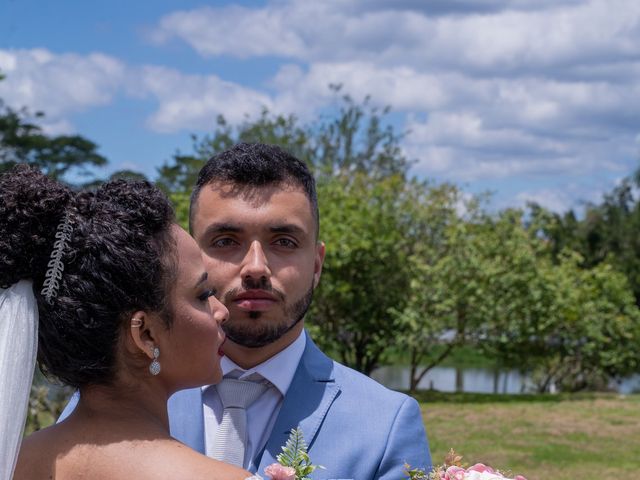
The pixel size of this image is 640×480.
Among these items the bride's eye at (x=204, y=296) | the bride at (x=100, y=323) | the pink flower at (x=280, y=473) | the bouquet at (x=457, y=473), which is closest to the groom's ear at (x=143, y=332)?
the bride at (x=100, y=323)

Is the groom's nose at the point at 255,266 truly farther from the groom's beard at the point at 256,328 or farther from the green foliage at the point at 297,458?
the green foliage at the point at 297,458

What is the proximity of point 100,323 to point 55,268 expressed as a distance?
17cm

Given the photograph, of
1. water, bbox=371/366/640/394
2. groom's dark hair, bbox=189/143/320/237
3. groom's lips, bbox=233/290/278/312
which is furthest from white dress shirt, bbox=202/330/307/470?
water, bbox=371/366/640/394

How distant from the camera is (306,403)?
10.6ft

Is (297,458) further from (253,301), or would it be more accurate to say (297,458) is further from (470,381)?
(470,381)

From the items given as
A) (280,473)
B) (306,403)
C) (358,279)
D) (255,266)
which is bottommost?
(280,473)

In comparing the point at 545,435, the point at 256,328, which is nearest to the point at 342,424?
the point at 256,328

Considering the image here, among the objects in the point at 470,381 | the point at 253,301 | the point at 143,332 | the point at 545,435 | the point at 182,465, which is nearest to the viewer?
the point at 182,465

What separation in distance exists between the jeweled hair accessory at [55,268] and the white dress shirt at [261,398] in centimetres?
110

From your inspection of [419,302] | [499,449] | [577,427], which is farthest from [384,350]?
[499,449]

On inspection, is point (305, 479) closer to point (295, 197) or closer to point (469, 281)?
point (295, 197)

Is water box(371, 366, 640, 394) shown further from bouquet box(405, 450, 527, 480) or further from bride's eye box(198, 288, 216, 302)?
bride's eye box(198, 288, 216, 302)

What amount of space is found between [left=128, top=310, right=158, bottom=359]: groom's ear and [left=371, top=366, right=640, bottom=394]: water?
2252cm

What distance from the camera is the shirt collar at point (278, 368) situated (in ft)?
10.8
